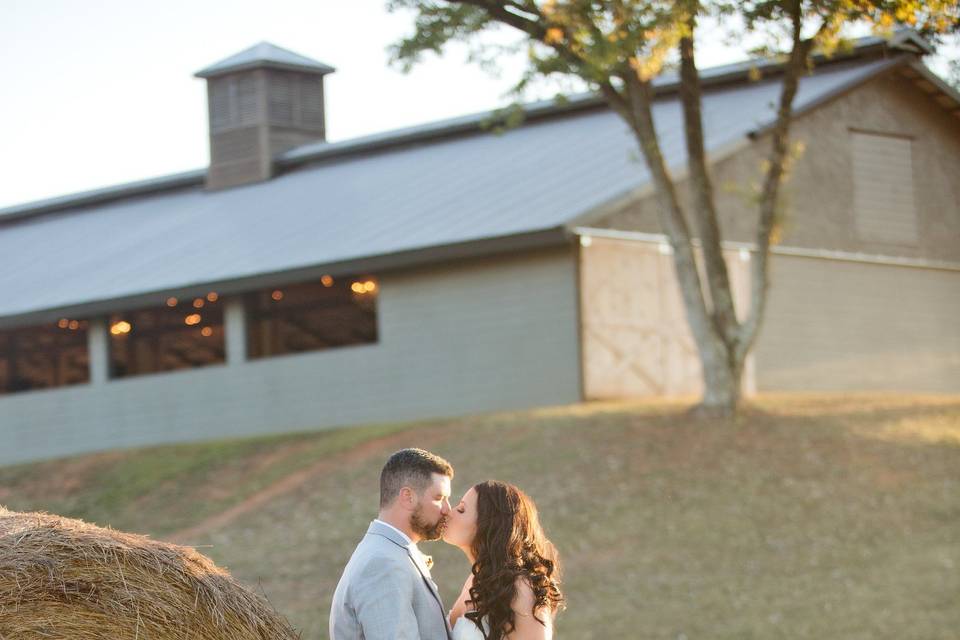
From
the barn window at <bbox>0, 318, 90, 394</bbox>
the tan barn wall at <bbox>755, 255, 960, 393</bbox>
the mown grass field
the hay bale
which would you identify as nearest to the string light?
the barn window at <bbox>0, 318, 90, 394</bbox>

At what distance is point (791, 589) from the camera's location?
15.1 meters

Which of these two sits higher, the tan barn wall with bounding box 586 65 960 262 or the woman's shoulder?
the tan barn wall with bounding box 586 65 960 262

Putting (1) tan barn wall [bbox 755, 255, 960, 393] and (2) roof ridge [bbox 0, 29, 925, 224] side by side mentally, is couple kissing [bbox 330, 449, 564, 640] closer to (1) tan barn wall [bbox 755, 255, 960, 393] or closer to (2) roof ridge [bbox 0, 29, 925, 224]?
(2) roof ridge [bbox 0, 29, 925, 224]

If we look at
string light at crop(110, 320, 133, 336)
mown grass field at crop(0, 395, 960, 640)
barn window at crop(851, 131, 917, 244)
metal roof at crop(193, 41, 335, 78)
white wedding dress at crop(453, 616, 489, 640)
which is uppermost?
metal roof at crop(193, 41, 335, 78)

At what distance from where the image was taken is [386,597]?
570 centimetres

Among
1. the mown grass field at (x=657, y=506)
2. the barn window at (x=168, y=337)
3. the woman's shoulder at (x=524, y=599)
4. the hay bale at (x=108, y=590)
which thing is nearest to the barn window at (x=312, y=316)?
the barn window at (x=168, y=337)

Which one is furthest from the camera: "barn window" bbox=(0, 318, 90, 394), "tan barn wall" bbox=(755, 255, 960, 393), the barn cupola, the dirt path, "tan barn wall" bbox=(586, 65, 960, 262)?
the barn cupola

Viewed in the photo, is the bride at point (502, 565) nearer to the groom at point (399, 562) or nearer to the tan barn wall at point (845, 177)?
the groom at point (399, 562)

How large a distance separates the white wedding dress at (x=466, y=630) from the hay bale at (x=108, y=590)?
2.79 feet

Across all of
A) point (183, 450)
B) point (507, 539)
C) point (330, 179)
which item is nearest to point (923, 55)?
point (330, 179)

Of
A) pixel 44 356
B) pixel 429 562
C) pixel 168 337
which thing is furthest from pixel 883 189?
pixel 429 562

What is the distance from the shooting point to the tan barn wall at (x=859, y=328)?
82.9 feet

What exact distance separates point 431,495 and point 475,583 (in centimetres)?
38

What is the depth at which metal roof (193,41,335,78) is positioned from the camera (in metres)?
32.5
